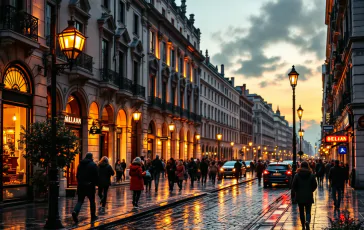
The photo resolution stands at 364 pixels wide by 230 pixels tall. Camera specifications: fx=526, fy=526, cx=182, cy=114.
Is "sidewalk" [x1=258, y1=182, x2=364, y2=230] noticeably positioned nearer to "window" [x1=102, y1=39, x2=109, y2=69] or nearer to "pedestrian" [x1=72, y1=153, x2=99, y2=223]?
"pedestrian" [x1=72, y1=153, x2=99, y2=223]

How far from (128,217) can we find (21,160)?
23.7 ft

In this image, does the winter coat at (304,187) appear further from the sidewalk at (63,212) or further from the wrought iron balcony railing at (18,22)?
the wrought iron balcony railing at (18,22)

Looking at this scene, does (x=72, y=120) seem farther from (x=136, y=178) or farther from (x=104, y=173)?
(x=136, y=178)

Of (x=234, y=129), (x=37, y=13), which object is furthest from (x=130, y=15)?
(x=234, y=129)

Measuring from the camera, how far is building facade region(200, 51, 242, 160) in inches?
3041

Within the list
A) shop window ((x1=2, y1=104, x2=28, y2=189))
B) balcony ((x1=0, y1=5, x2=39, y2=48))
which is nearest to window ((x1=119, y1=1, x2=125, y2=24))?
balcony ((x1=0, y1=5, x2=39, y2=48))

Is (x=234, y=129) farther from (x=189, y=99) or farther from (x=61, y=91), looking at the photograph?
(x=61, y=91)

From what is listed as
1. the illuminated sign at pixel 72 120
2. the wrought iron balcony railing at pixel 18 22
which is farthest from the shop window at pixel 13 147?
the illuminated sign at pixel 72 120

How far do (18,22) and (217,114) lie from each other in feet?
224

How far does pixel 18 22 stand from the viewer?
19656 mm

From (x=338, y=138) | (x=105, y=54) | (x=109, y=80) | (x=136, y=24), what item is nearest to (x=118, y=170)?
(x=109, y=80)

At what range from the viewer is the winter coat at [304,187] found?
12172 mm

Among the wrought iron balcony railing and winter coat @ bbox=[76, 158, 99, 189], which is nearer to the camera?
winter coat @ bbox=[76, 158, 99, 189]

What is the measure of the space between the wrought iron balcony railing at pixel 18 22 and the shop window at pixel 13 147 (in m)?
2.84
